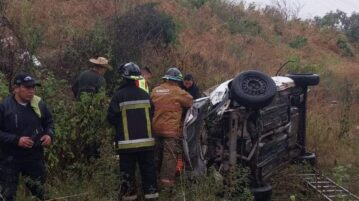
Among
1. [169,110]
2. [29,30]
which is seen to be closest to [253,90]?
[169,110]

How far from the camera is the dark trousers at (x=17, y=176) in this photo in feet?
17.3

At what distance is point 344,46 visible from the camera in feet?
78.7

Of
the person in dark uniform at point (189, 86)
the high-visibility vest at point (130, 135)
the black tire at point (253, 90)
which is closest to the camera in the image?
the high-visibility vest at point (130, 135)

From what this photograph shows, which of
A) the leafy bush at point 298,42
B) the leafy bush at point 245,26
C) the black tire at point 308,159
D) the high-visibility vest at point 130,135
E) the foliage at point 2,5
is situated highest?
the foliage at point 2,5

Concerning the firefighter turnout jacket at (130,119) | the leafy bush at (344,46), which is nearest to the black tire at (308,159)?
the firefighter turnout jacket at (130,119)

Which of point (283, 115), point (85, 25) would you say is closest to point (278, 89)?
point (283, 115)

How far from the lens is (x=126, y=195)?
610cm

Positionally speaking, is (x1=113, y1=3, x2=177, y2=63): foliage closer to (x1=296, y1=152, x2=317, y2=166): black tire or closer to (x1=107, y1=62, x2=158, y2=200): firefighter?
(x1=296, y1=152, x2=317, y2=166): black tire

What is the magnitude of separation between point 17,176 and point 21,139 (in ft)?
1.48

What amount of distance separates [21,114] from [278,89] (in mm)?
3438

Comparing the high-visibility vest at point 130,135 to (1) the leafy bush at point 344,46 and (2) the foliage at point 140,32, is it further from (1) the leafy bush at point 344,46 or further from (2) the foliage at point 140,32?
(1) the leafy bush at point 344,46

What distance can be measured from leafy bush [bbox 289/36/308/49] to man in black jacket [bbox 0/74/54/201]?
17.8 metres

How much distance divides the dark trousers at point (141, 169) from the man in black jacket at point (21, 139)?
103cm

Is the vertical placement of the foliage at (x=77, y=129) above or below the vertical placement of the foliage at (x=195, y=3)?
below
